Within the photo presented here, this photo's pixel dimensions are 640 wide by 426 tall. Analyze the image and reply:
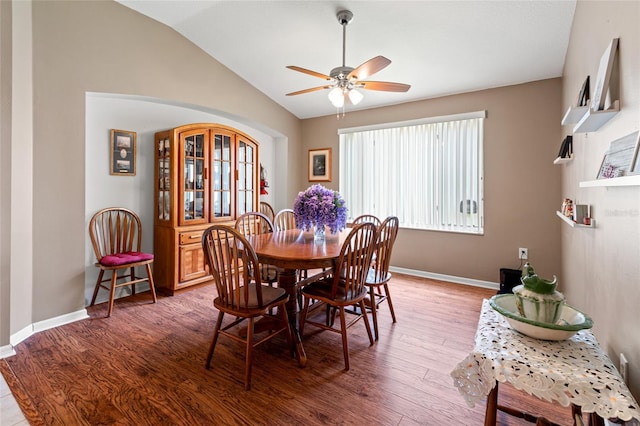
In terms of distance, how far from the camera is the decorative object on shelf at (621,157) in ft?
3.56

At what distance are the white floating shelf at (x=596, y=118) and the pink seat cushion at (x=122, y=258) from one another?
3.60m

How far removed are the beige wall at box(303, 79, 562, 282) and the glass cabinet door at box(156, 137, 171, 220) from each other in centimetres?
320

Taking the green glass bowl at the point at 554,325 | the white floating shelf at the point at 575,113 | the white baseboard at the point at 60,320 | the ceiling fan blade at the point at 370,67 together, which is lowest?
the white baseboard at the point at 60,320

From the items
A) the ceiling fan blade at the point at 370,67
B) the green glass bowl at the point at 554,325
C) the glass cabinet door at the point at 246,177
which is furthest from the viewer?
the glass cabinet door at the point at 246,177

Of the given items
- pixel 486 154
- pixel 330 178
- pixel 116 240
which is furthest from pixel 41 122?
pixel 486 154

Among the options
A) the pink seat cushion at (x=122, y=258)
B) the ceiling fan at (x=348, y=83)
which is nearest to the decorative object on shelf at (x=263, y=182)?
the pink seat cushion at (x=122, y=258)

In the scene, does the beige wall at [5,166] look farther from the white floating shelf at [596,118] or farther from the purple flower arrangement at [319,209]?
the white floating shelf at [596,118]

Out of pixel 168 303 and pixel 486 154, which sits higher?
pixel 486 154

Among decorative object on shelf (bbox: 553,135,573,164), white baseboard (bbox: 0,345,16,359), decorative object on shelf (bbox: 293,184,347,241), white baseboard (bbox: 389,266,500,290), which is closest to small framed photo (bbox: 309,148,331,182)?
white baseboard (bbox: 389,266,500,290)

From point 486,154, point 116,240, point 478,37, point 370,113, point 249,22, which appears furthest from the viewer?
point 370,113

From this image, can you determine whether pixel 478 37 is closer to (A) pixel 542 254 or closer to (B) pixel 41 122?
(A) pixel 542 254

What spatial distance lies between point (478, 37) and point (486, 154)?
4.48 ft

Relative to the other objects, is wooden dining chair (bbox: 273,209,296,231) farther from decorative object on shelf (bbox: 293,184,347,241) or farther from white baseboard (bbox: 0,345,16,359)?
white baseboard (bbox: 0,345,16,359)

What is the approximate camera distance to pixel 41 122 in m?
2.55
